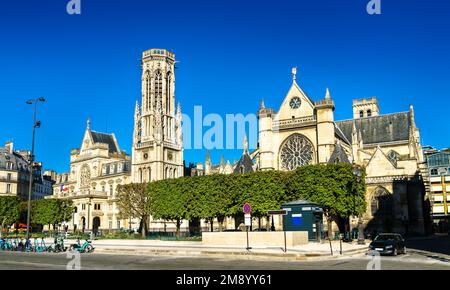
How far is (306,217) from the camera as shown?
34125 millimetres

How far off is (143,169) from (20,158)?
36.4 metres

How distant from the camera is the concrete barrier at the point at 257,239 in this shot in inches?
1135

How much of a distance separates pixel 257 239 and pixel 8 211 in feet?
175

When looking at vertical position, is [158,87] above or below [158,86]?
below

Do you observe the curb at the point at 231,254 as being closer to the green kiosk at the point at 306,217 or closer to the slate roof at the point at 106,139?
the green kiosk at the point at 306,217

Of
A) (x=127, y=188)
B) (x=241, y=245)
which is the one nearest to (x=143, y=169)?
(x=127, y=188)

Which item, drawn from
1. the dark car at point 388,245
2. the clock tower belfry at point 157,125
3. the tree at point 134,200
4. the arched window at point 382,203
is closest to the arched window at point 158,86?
the clock tower belfry at point 157,125

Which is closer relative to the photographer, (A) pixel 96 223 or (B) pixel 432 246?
(B) pixel 432 246

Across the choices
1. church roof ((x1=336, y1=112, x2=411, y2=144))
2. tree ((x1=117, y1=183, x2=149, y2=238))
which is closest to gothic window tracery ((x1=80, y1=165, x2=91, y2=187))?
tree ((x1=117, y1=183, x2=149, y2=238))

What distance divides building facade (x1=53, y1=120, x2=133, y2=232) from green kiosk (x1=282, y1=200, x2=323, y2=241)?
49796 millimetres

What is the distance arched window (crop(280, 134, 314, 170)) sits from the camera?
193ft

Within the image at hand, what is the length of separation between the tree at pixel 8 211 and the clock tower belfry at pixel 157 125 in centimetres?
1994

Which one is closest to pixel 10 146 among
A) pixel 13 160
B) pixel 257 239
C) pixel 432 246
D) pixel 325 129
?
pixel 13 160

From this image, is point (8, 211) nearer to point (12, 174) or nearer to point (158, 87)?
point (12, 174)
